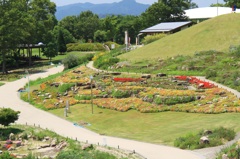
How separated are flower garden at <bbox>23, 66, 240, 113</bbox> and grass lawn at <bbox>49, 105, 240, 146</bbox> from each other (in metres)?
1.10

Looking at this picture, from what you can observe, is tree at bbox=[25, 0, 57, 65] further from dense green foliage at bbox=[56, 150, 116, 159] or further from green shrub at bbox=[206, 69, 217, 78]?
dense green foliage at bbox=[56, 150, 116, 159]

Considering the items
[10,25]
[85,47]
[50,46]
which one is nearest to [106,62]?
[10,25]

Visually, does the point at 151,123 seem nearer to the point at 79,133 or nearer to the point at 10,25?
the point at 79,133

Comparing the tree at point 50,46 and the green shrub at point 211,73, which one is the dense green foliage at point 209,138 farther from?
the tree at point 50,46

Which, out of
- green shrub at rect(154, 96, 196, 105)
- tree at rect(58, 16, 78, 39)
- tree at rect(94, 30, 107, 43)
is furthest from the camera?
tree at rect(58, 16, 78, 39)

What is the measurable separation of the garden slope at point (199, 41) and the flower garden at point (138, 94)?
14162 millimetres

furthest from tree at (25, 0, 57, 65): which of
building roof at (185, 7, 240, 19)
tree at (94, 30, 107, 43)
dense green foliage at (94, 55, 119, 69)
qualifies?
building roof at (185, 7, 240, 19)

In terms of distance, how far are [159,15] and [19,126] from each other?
7465 centimetres

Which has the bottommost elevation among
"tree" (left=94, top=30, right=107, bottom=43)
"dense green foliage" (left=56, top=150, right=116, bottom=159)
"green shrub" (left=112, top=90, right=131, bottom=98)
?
"dense green foliage" (left=56, top=150, right=116, bottom=159)

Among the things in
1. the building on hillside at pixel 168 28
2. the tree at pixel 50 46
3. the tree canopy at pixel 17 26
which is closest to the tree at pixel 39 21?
the tree canopy at pixel 17 26

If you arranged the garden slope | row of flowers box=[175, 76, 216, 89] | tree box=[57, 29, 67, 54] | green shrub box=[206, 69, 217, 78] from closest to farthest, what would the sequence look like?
row of flowers box=[175, 76, 216, 89]
green shrub box=[206, 69, 217, 78]
the garden slope
tree box=[57, 29, 67, 54]

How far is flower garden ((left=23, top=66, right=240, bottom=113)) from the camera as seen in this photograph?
3412 cm

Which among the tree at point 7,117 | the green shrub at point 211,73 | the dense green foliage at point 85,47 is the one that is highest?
the dense green foliage at point 85,47

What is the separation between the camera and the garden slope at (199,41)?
6134 centimetres
